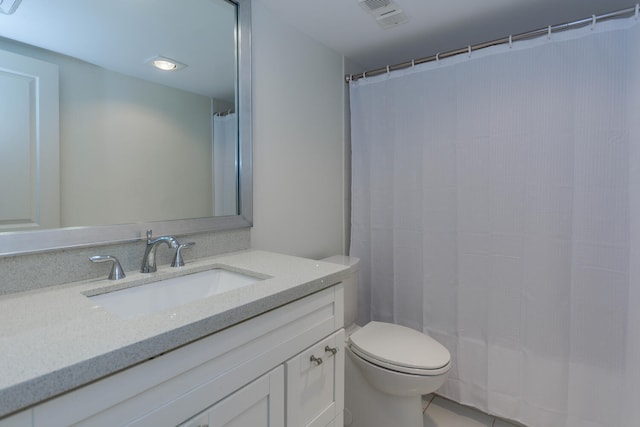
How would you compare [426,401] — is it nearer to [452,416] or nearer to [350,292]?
[452,416]

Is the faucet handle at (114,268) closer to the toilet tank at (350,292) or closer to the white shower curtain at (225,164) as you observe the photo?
the white shower curtain at (225,164)

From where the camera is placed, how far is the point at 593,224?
4.72 ft

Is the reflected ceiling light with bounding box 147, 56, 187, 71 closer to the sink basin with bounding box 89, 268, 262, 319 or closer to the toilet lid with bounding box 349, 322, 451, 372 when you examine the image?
the sink basin with bounding box 89, 268, 262, 319

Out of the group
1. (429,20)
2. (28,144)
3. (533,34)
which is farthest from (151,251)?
(533,34)

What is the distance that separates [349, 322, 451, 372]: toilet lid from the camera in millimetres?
1401

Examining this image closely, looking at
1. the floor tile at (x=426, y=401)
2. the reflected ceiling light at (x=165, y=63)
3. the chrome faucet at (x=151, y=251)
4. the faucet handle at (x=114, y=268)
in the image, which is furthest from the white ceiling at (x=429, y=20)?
the floor tile at (x=426, y=401)

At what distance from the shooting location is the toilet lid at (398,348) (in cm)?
140

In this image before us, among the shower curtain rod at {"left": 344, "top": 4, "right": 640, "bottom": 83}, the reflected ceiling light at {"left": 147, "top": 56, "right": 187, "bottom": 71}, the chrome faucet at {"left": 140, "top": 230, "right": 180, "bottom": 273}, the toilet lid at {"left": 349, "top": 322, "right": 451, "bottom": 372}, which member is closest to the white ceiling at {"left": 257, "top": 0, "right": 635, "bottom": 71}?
the shower curtain rod at {"left": 344, "top": 4, "right": 640, "bottom": 83}

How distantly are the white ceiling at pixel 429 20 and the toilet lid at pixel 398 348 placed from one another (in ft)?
5.23

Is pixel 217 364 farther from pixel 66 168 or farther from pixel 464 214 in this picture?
pixel 464 214

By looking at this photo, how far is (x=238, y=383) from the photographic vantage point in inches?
31.5

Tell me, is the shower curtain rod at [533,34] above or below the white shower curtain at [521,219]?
above

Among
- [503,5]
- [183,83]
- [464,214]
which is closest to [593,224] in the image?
[464,214]

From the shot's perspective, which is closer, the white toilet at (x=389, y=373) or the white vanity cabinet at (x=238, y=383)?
the white vanity cabinet at (x=238, y=383)
